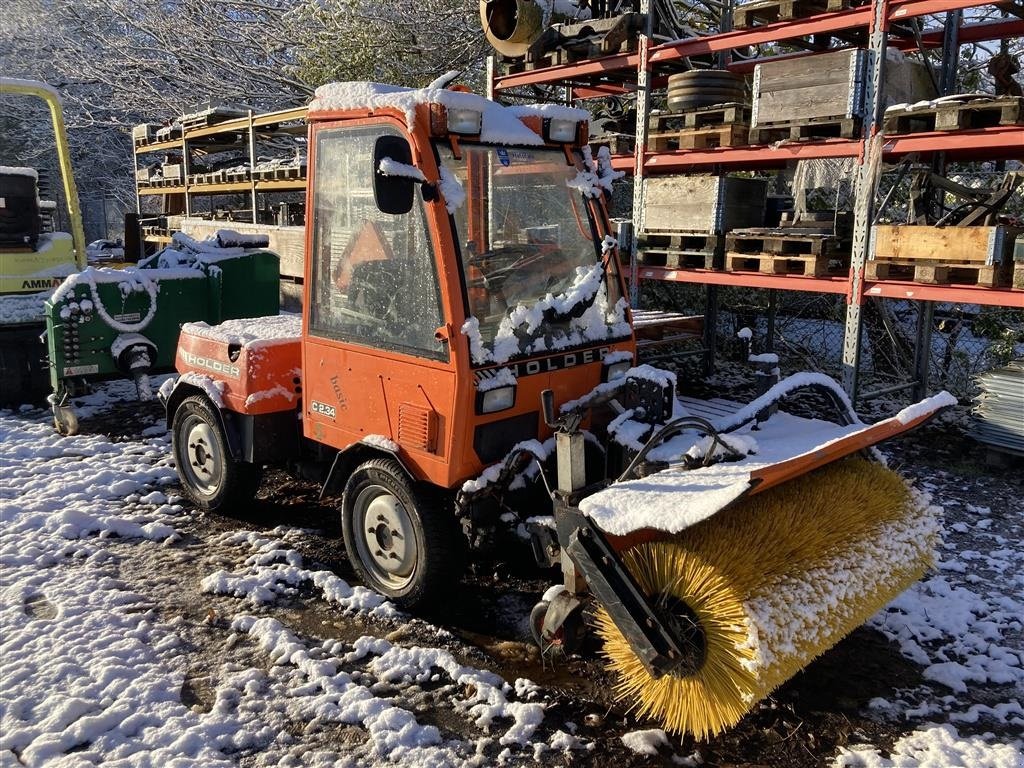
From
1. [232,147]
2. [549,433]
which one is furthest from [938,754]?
[232,147]

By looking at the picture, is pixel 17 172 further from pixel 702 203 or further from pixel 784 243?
pixel 784 243

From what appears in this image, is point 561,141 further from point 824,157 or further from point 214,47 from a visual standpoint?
point 214,47

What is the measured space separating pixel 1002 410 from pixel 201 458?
20.3ft

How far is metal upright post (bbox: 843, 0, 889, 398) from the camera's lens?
6.56 m

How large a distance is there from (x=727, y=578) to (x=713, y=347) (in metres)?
7.14

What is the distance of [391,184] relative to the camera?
361cm

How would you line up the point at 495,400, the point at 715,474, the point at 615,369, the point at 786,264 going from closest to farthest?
the point at 715,474
the point at 495,400
the point at 615,369
the point at 786,264

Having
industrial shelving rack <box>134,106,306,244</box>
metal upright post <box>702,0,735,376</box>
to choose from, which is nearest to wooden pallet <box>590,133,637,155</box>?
metal upright post <box>702,0,735,376</box>

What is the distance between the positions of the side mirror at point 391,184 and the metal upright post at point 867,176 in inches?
179

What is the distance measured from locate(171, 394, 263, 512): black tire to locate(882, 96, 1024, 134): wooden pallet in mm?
5560

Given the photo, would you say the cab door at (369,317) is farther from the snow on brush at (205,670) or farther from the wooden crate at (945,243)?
the wooden crate at (945,243)

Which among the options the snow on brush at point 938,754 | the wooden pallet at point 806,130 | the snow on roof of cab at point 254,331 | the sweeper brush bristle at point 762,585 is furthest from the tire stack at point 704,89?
the snow on brush at point 938,754

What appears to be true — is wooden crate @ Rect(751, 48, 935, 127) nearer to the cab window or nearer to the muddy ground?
the muddy ground

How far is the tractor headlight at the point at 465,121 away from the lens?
3.85 meters
